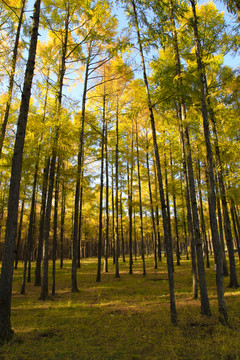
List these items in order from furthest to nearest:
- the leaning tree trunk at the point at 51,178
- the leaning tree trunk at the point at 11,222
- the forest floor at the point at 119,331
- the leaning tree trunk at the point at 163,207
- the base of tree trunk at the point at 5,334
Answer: the leaning tree trunk at the point at 51,178 < the leaning tree trunk at the point at 163,207 < the leaning tree trunk at the point at 11,222 < the base of tree trunk at the point at 5,334 < the forest floor at the point at 119,331

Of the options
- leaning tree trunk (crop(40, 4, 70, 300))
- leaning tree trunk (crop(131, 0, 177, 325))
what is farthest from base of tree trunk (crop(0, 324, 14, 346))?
leaning tree trunk (crop(40, 4, 70, 300))

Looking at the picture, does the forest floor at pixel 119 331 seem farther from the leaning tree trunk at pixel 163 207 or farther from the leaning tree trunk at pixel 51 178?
the leaning tree trunk at pixel 51 178

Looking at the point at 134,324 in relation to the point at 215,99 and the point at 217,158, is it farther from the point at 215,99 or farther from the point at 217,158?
the point at 215,99

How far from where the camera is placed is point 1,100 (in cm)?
970

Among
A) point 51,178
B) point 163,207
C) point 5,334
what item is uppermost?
point 51,178

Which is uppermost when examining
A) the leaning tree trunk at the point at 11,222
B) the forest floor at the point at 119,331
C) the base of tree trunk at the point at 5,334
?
the leaning tree trunk at the point at 11,222

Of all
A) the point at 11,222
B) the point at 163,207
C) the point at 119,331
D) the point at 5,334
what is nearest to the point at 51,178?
the point at 11,222

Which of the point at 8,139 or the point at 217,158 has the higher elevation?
the point at 8,139

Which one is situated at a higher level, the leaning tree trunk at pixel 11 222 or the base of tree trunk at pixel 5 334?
the leaning tree trunk at pixel 11 222

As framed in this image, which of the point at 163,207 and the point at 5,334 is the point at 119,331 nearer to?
the point at 5,334

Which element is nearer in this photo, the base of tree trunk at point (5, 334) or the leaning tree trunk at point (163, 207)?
the base of tree trunk at point (5, 334)

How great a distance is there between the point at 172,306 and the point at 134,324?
41.5 inches

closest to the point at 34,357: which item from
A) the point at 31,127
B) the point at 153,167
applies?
the point at 31,127

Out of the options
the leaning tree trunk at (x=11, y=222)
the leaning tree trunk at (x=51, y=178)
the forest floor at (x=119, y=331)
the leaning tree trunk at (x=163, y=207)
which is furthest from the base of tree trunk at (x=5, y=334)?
the leaning tree trunk at (x=51, y=178)
